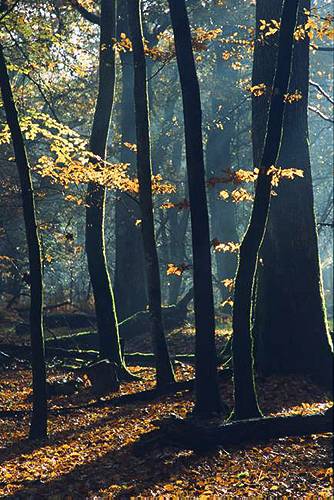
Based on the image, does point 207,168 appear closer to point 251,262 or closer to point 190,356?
point 190,356

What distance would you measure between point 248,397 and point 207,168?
2263 cm

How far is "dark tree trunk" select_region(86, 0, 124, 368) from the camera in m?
15.5

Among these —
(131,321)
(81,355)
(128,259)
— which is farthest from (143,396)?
(128,259)

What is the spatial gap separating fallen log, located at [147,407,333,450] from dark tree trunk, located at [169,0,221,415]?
4.97ft

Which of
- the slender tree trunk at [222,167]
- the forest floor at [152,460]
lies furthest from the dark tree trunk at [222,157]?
the forest floor at [152,460]

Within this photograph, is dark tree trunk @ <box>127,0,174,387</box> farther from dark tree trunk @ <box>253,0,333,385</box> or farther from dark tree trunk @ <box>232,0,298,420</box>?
dark tree trunk @ <box>232,0,298,420</box>

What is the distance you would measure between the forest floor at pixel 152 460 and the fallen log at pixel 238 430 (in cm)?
12

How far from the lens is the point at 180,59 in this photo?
10742 mm

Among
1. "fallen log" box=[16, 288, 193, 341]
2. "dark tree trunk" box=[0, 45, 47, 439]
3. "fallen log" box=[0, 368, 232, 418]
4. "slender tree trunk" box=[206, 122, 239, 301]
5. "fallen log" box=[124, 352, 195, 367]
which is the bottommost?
"fallen log" box=[0, 368, 232, 418]

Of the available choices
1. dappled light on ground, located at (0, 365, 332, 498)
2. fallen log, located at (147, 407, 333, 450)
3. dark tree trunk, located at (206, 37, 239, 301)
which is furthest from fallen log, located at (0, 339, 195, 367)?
dark tree trunk, located at (206, 37, 239, 301)

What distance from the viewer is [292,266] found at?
13352mm

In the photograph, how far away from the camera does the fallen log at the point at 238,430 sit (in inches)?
358

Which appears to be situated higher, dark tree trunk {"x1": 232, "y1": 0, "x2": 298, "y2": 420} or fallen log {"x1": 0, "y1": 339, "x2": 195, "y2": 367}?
dark tree trunk {"x1": 232, "y1": 0, "x2": 298, "y2": 420}

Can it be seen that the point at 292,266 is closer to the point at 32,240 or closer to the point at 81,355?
the point at 32,240
